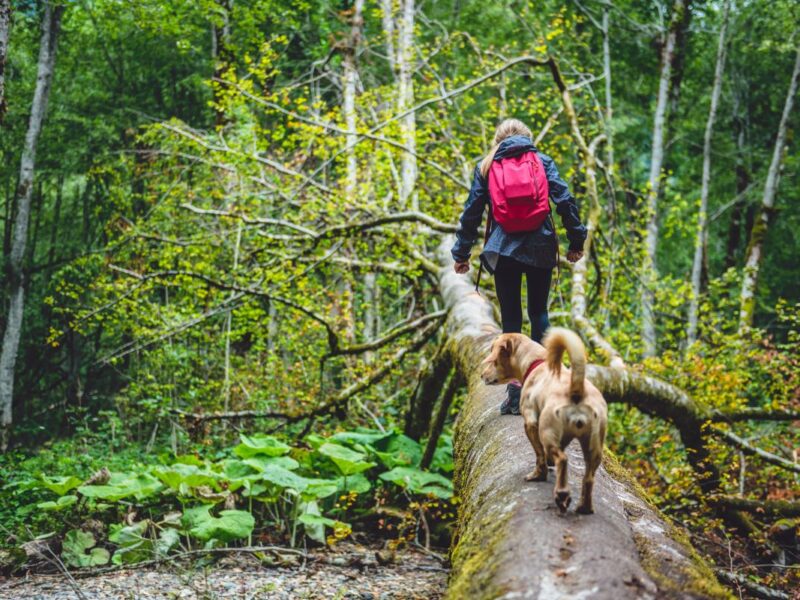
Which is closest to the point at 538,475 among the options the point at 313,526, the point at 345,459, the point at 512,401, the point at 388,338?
the point at 512,401

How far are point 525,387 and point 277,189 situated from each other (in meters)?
7.86

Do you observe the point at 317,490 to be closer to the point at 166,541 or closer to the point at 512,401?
the point at 166,541

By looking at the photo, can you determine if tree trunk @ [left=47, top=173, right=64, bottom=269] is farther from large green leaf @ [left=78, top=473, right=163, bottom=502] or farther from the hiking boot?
the hiking boot

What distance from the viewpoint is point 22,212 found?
14.7 m

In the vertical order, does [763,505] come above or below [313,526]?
above

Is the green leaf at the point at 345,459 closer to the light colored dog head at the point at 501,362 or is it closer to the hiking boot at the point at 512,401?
the hiking boot at the point at 512,401

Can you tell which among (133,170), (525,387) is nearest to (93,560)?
(525,387)

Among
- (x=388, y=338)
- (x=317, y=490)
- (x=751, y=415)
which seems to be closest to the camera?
(x=317, y=490)

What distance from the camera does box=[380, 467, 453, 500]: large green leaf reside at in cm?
668

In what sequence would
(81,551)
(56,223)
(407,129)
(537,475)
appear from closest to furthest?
(537,475) → (81,551) → (407,129) → (56,223)

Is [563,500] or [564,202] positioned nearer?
[563,500]

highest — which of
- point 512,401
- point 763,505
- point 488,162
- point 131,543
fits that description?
point 488,162

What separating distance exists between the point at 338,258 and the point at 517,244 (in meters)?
6.30

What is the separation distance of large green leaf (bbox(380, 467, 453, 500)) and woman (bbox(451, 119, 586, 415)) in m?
2.53
